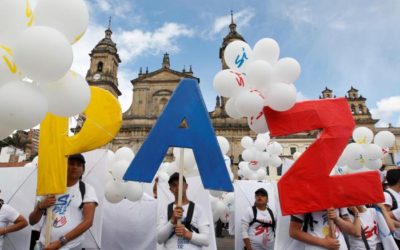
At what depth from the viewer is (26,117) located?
1.91m

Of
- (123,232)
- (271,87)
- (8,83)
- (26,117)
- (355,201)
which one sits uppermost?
(271,87)

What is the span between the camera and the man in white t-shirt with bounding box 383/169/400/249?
10.9ft

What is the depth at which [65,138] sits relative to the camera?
2.89 metres

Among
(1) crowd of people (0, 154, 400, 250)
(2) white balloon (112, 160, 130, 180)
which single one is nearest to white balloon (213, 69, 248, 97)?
(1) crowd of people (0, 154, 400, 250)

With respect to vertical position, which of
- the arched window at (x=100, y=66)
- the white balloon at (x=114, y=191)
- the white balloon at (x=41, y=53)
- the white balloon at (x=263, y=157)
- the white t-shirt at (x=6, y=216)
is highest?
the arched window at (x=100, y=66)

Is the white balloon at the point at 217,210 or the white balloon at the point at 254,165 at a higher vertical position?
the white balloon at the point at 254,165

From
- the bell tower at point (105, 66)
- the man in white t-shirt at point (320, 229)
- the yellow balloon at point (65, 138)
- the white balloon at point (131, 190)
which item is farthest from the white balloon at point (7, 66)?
the bell tower at point (105, 66)

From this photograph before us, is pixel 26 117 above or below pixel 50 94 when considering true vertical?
below

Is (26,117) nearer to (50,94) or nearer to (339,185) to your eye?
(50,94)

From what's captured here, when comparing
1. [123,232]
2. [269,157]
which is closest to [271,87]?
[123,232]

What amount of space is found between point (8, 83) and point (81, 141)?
3.66 feet

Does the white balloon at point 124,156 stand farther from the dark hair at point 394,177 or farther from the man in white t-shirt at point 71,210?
the dark hair at point 394,177

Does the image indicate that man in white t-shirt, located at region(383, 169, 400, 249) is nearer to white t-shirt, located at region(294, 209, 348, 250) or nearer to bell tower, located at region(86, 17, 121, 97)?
white t-shirt, located at region(294, 209, 348, 250)

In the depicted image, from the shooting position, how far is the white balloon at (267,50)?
3.26 metres
